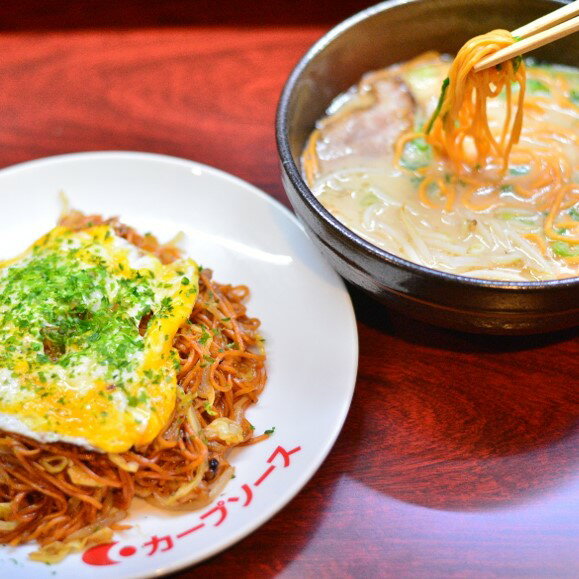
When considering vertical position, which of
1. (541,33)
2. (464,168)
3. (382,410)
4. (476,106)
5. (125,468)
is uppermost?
(541,33)

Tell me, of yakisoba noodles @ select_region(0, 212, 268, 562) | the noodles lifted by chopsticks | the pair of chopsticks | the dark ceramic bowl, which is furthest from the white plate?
the pair of chopsticks

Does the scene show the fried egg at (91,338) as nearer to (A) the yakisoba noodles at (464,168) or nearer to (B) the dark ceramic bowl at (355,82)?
(B) the dark ceramic bowl at (355,82)

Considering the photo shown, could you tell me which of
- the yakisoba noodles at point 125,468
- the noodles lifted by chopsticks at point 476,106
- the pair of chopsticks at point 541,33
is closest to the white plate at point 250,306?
the yakisoba noodles at point 125,468

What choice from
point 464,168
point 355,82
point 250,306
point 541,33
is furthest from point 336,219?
point 355,82

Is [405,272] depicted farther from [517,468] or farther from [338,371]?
[517,468]

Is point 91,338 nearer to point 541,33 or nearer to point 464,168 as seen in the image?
point 464,168
